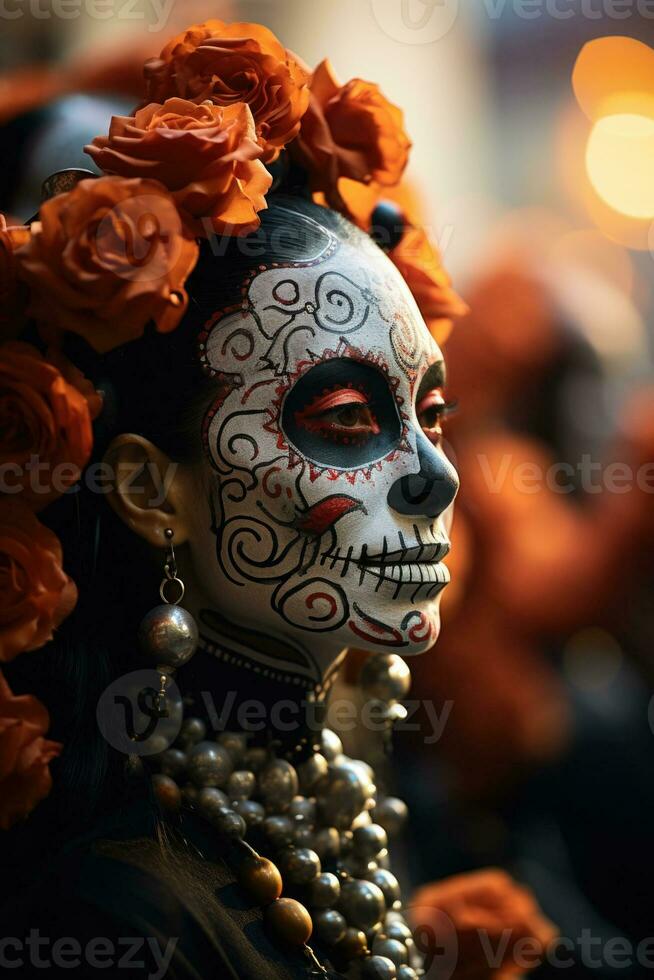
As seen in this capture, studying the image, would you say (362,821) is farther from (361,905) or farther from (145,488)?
(145,488)

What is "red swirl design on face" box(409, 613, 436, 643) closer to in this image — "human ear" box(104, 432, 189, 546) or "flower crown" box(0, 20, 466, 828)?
"human ear" box(104, 432, 189, 546)

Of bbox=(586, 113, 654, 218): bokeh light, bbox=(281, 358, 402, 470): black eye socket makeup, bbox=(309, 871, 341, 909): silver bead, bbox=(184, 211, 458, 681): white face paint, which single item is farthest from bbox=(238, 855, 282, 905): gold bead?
bbox=(586, 113, 654, 218): bokeh light

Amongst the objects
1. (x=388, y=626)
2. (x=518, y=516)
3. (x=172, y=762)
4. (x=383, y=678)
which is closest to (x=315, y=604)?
(x=388, y=626)

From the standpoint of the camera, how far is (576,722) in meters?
2.70

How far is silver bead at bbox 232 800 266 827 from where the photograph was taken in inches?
65.4

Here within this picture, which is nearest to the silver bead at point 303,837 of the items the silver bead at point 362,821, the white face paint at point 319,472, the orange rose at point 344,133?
the silver bead at point 362,821

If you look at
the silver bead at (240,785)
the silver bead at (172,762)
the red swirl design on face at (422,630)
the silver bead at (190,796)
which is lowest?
the silver bead at (190,796)

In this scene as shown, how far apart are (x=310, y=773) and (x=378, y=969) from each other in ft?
0.97

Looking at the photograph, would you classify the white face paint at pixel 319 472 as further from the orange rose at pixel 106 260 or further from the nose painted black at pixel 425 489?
the orange rose at pixel 106 260

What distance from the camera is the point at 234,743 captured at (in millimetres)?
1669

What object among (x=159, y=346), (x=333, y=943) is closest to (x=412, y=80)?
(x=159, y=346)

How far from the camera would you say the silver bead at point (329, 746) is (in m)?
1.82

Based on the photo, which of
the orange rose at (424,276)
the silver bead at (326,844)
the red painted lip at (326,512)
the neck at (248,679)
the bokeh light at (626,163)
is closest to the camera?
the red painted lip at (326,512)

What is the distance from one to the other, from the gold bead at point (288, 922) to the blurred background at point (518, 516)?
20.3 inches
